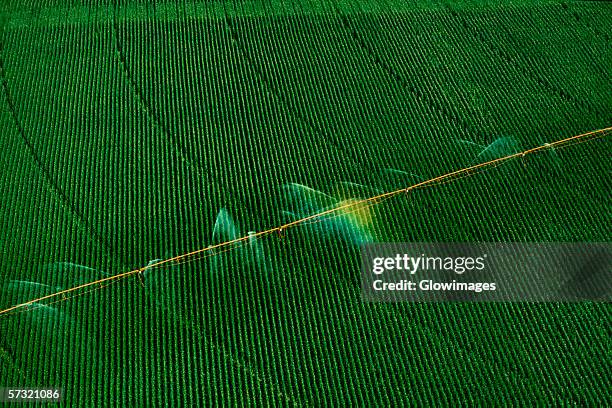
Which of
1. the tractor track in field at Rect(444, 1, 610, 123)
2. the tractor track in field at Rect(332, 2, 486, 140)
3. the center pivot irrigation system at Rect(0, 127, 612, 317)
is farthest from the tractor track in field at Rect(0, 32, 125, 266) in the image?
the tractor track in field at Rect(444, 1, 610, 123)

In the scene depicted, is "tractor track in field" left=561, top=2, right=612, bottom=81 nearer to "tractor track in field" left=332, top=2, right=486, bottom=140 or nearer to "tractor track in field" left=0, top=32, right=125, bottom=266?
"tractor track in field" left=332, top=2, right=486, bottom=140

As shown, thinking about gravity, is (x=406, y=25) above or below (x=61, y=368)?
above

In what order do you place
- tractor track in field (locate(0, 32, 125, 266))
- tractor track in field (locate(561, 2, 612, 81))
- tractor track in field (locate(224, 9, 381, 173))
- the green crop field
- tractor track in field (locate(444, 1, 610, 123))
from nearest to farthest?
the green crop field → tractor track in field (locate(0, 32, 125, 266)) → tractor track in field (locate(224, 9, 381, 173)) → tractor track in field (locate(444, 1, 610, 123)) → tractor track in field (locate(561, 2, 612, 81))

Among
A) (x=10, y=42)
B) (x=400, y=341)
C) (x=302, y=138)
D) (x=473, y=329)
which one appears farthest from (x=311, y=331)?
(x=10, y=42)

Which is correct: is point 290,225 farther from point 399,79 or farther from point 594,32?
point 594,32

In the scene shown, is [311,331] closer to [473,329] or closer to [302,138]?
[473,329]

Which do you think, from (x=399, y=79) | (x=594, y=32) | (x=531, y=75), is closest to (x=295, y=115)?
(x=399, y=79)

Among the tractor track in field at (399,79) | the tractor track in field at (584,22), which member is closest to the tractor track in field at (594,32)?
the tractor track in field at (584,22)
